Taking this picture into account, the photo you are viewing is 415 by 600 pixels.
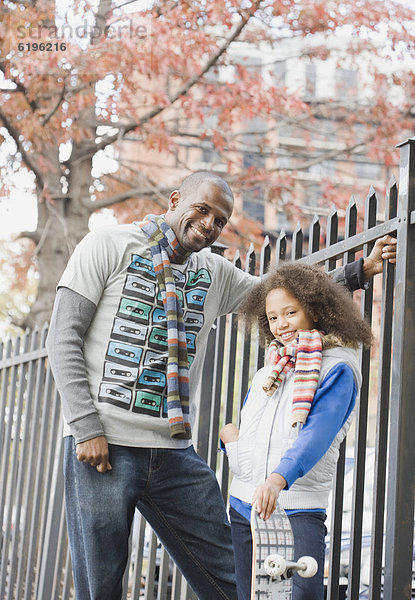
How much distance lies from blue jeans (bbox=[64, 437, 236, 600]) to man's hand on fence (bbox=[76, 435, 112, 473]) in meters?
0.05

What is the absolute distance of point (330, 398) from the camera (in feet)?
8.88

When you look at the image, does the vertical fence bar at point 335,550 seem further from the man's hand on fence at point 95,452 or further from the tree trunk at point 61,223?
the tree trunk at point 61,223

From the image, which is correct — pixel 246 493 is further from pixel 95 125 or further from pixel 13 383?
pixel 95 125

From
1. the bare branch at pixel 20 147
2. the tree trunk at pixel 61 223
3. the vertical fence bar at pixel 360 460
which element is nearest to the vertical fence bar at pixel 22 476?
the tree trunk at pixel 61 223

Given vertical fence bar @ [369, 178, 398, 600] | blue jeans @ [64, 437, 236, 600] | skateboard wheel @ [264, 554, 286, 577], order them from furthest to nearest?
blue jeans @ [64, 437, 236, 600], vertical fence bar @ [369, 178, 398, 600], skateboard wheel @ [264, 554, 286, 577]

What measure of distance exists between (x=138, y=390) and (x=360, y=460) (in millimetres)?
930

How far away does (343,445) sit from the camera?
324 cm

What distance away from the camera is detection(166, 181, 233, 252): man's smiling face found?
3346 millimetres

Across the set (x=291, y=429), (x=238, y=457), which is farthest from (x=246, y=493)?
(x=291, y=429)

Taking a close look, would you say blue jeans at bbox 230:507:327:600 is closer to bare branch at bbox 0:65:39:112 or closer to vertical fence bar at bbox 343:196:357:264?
vertical fence bar at bbox 343:196:357:264

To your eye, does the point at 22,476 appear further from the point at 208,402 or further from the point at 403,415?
the point at 403,415

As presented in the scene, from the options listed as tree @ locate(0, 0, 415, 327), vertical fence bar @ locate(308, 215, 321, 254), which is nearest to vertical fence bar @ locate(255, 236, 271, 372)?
vertical fence bar @ locate(308, 215, 321, 254)

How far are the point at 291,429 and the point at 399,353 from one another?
475 mm

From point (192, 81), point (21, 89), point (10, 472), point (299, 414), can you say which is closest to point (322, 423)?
point (299, 414)
